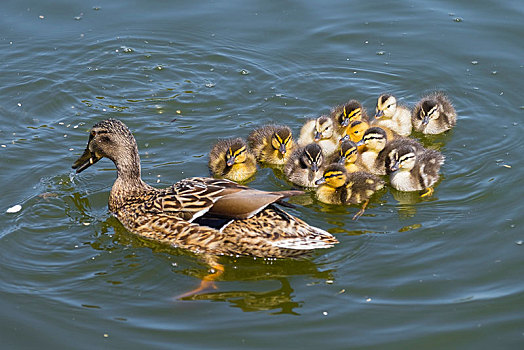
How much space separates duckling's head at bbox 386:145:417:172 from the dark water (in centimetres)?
27

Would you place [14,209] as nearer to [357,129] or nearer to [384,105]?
[357,129]

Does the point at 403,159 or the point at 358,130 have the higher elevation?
the point at 358,130

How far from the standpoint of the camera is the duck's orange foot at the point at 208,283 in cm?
563

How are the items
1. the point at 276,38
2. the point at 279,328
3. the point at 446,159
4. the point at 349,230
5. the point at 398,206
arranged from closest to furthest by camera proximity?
the point at 279,328 < the point at 349,230 < the point at 398,206 < the point at 446,159 < the point at 276,38

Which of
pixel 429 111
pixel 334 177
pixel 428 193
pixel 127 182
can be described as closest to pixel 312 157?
pixel 334 177

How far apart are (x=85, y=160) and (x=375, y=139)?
2.84 metres

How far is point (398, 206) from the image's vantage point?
6914 mm

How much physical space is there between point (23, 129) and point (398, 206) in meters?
4.01

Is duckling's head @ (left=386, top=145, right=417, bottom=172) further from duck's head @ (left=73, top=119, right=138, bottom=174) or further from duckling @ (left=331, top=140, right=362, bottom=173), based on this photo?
duck's head @ (left=73, top=119, right=138, bottom=174)

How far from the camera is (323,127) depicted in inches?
301

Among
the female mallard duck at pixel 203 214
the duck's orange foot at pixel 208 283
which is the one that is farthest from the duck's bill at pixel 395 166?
the duck's orange foot at pixel 208 283

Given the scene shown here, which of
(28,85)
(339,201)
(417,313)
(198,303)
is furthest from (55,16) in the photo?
(417,313)

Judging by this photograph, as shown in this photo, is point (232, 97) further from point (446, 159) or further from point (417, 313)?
point (417, 313)

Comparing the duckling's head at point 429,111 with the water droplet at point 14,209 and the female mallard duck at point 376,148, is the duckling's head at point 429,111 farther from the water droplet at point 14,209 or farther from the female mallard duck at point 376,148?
the water droplet at point 14,209
